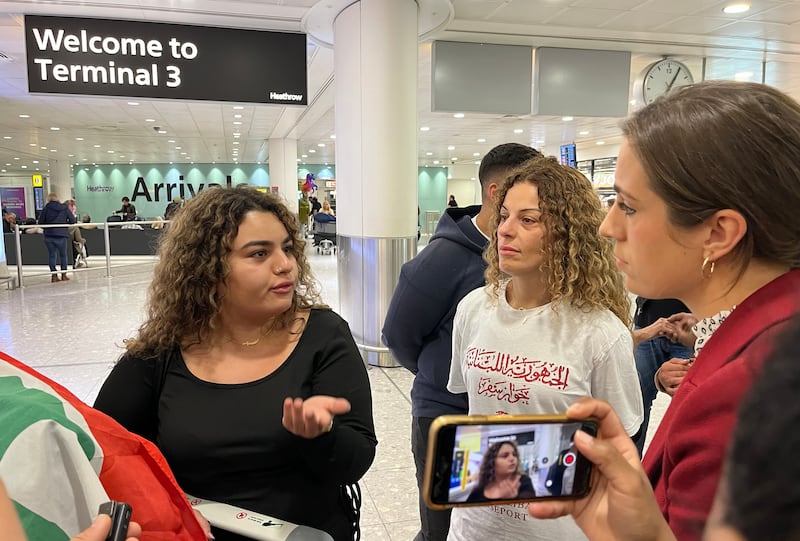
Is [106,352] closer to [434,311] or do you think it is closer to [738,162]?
[434,311]

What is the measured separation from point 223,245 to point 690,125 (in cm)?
117

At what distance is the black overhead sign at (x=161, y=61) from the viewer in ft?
14.4

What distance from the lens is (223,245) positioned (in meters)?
1.49

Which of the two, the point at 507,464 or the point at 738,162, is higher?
the point at 738,162

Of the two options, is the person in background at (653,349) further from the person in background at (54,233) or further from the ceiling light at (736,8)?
the person in background at (54,233)

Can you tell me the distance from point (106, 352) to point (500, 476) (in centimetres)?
514

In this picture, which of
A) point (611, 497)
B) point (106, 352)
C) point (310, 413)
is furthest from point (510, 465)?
point (106, 352)

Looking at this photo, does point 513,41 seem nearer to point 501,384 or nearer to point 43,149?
point 501,384

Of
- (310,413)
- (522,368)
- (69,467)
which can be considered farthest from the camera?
(522,368)

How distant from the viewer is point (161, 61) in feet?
15.0

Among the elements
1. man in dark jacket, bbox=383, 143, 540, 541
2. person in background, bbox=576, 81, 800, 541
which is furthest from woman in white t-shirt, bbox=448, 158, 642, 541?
person in background, bbox=576, 81, 800, 541

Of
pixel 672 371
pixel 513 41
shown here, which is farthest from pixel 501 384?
pixel 513 41

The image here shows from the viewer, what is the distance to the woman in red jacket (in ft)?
1.98

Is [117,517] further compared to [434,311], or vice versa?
[434,311]
